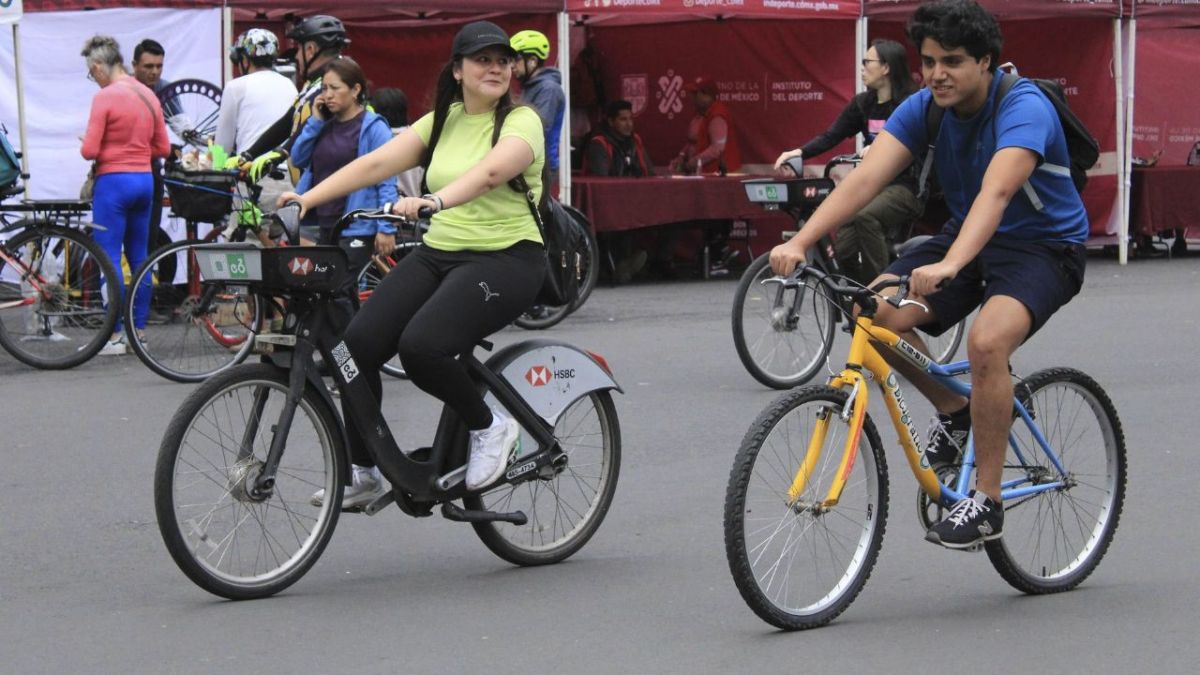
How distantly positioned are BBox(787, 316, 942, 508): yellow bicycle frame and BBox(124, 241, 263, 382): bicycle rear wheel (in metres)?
5.34

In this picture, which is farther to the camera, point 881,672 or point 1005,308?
point 1005,308

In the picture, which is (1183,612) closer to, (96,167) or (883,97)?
(883,97)

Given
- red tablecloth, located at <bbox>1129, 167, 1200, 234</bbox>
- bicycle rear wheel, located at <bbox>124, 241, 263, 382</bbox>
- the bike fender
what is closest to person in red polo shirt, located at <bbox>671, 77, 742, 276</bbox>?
red tablecloth, located at <bbox>1129, 167, 1200, 234</bbox>

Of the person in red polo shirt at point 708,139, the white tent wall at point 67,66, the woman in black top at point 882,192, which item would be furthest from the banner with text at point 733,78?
the woman in black top at point 882,192

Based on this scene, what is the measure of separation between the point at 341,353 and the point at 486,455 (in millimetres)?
551

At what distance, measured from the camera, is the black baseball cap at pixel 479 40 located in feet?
18.6

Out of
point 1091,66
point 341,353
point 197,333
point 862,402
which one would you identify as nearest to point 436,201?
point 341,353

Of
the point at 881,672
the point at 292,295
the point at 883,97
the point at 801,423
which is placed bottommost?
the point at 881,672

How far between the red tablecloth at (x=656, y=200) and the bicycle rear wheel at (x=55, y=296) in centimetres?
558

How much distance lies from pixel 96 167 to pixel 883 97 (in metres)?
4.69

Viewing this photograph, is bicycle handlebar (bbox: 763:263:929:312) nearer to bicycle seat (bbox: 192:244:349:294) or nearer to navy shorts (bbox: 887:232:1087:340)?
navy shorts (bbox: 887:232:1087:340)

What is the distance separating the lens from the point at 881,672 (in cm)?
484

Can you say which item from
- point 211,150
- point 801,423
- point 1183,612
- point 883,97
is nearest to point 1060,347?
point 883,97

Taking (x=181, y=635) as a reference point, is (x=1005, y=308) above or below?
above
